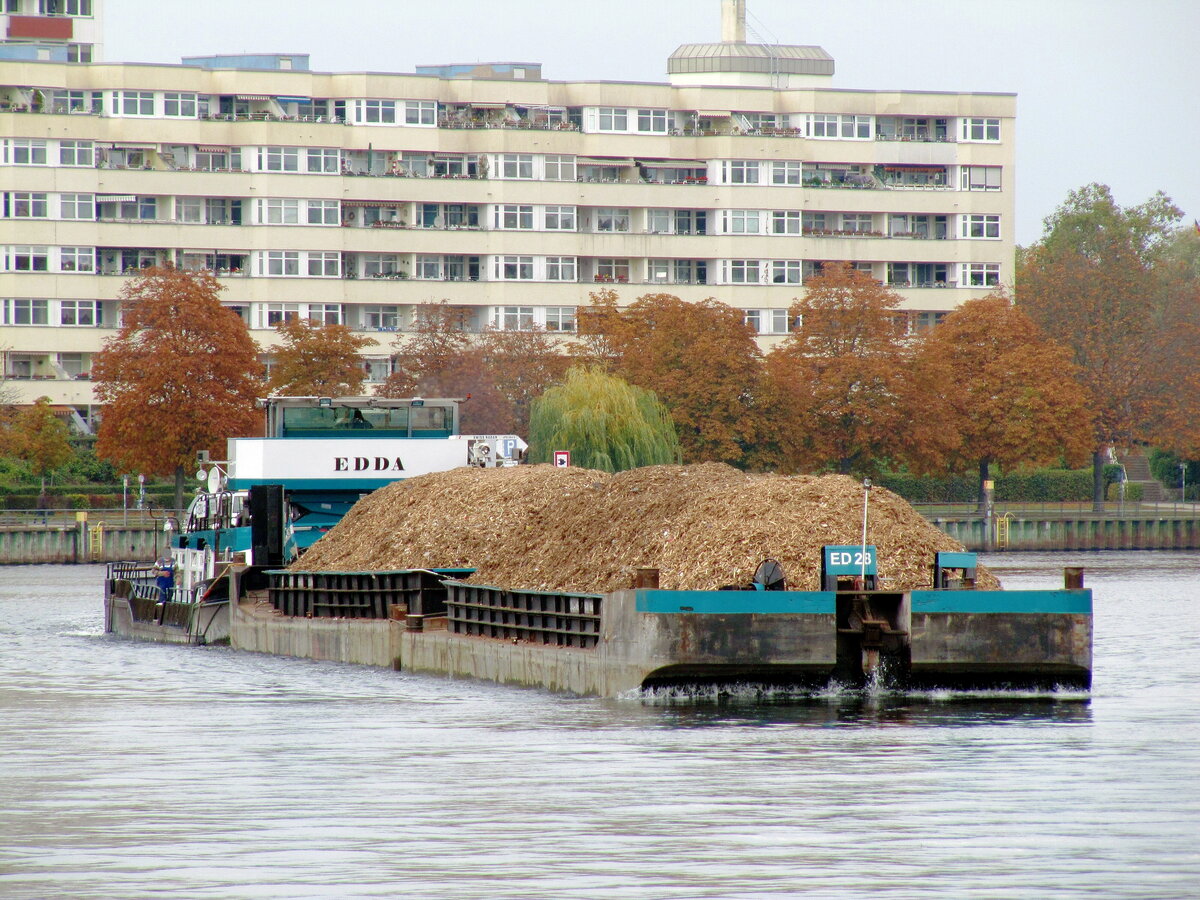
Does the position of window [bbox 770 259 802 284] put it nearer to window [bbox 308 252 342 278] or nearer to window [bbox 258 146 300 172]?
window [bbox 308 252 342 278]

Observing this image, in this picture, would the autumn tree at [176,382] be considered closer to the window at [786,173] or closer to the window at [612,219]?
the window at [612,219]

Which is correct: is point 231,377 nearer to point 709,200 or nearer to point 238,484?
point 709,200

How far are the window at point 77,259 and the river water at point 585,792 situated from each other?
83487 millimetres

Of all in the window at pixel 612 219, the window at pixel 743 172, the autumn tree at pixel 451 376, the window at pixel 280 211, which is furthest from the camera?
the window at pixel 743 172

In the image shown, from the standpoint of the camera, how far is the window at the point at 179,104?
11219 centimetres

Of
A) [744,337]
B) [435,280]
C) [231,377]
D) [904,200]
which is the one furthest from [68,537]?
[904,200]

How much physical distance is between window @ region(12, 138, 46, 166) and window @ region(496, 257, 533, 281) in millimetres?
25308

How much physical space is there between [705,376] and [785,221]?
38.5 m

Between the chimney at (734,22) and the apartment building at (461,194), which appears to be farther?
the chimney at (734,22)

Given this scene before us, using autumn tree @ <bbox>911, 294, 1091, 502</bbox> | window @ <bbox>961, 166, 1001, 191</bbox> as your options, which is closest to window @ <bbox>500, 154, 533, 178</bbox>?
window @ <bbox>961, 166, 1001, 191</bbox>

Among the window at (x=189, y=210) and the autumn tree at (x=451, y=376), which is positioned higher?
the window at (x=189, y=210)

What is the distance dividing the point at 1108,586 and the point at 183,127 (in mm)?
67292

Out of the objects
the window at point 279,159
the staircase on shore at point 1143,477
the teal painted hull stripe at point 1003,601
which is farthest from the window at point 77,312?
the teal painted hull stripe at point 1003,601

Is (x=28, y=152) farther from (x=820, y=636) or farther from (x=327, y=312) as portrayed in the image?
(x=820, y=636)
